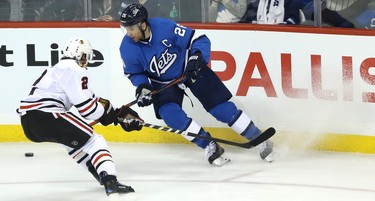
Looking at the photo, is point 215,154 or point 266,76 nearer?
point 215,154

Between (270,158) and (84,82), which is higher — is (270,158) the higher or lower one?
the lower one

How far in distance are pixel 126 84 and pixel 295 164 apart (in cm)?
142

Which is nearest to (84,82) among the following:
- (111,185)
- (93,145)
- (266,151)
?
(93,145)

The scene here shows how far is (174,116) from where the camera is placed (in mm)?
6160

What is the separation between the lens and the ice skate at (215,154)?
6.14 metres

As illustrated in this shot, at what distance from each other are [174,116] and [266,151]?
0.58 metres

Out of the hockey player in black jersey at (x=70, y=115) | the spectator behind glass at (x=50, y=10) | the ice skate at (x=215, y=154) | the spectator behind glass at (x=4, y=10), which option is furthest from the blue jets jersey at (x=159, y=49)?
the spectator behind glass at (x=4, y=10)

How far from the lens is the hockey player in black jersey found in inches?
209

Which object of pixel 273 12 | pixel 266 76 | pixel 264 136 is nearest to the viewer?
pixel 264 136

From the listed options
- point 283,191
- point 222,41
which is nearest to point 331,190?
point 283,191

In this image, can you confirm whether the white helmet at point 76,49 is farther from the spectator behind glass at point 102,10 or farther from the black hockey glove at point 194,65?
the spectator behind glass at point 102,10

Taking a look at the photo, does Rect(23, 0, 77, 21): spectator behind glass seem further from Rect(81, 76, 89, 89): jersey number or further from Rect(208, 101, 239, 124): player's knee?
Rect(81, 76, 89, 89): jersey number

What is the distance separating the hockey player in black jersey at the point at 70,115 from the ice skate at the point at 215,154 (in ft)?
2.79

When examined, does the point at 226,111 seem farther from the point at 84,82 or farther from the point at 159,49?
the point at 84,82
